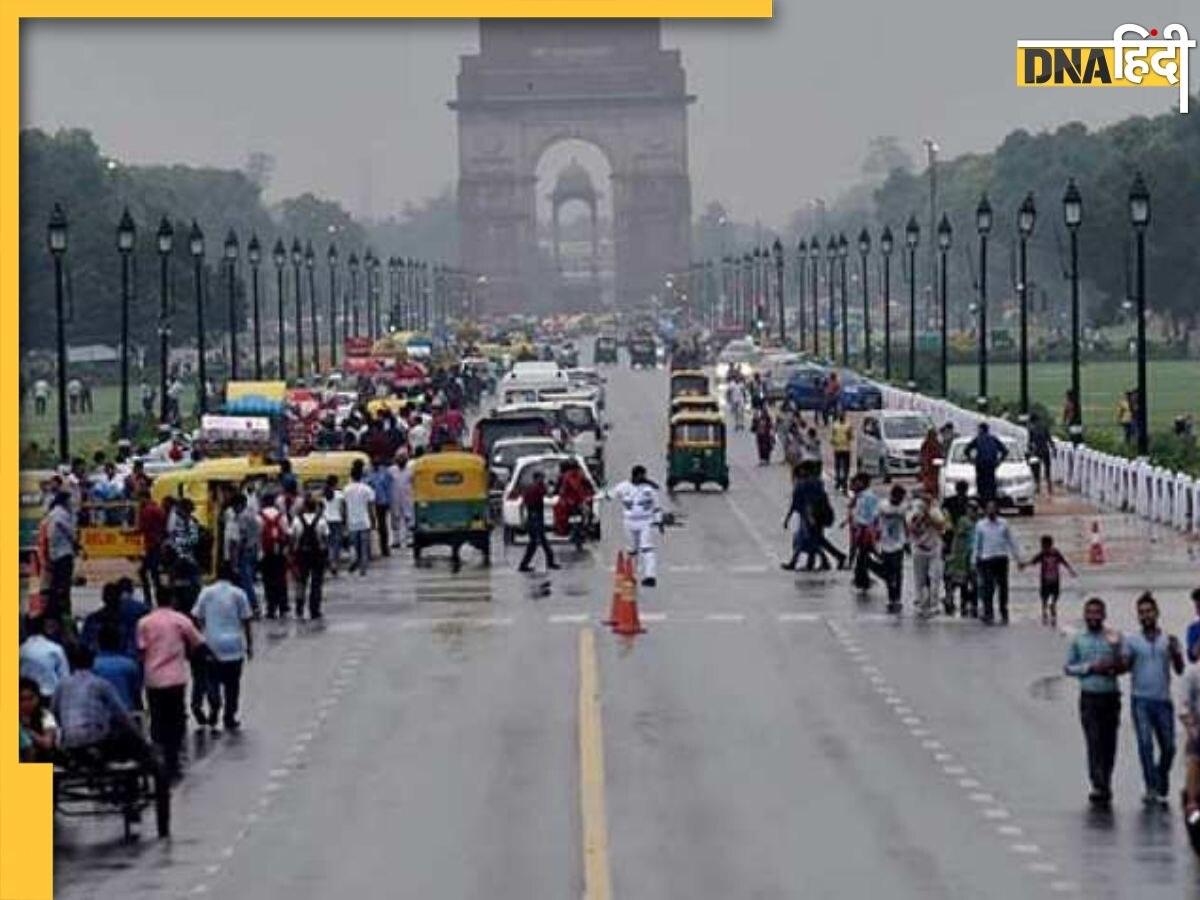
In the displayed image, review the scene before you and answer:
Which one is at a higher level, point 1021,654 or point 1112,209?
point 1112,209

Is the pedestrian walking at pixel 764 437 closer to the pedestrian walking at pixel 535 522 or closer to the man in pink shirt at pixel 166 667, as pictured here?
the pedestrian walking at pixel 535 522

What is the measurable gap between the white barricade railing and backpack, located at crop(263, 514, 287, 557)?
1461 cm

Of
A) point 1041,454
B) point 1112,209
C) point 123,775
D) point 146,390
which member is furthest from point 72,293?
point 123,775

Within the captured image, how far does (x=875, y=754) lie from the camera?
828 inches

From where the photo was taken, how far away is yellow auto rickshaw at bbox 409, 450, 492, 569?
41625 mm

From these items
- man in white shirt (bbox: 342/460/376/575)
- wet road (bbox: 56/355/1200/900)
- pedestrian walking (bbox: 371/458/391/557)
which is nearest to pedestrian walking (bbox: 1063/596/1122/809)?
wet road (bbox: 56/355/1200/900)

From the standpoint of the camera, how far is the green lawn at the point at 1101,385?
267 ft

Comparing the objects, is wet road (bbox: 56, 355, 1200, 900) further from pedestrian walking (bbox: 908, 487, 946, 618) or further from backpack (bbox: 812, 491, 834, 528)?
backpack (bbox: 812, 491, 834, 528)

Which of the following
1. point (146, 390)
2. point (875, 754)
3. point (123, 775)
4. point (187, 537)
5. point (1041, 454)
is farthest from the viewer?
point (146, 390)

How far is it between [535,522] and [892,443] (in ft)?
60.0

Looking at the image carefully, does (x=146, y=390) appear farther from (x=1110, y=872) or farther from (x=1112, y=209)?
(x=1110, y=872)

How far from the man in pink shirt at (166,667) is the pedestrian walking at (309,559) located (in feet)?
42.6

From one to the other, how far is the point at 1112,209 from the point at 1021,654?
110m

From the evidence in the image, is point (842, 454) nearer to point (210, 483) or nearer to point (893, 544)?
point (210, 483)
